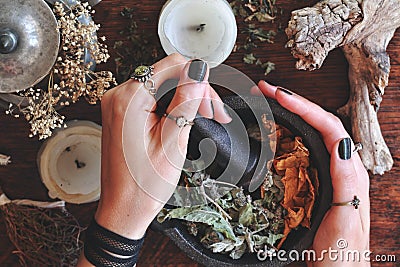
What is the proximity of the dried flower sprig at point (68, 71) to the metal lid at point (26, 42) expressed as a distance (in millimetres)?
29

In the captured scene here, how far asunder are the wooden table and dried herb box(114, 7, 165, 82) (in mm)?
12

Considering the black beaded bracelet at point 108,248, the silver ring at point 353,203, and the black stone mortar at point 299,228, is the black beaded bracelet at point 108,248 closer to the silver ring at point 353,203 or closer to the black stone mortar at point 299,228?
the black stone mortar at point 299,228

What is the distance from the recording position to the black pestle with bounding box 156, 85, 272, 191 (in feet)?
2.97

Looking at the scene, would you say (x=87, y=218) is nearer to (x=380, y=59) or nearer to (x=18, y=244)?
(x=18, y=244)

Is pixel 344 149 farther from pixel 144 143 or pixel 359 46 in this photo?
pixel 144 143

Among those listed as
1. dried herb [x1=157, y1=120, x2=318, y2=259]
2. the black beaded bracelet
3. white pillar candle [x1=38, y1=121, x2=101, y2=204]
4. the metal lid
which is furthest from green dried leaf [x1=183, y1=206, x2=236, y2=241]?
the metal lid

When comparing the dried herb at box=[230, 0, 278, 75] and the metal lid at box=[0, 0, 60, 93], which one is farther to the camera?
the dried herb at box=[230, 0, 278, 75]

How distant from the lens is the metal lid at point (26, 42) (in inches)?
31.5

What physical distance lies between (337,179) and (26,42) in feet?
1.79

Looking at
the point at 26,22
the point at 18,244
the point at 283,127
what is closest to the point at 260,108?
the point at 283,127

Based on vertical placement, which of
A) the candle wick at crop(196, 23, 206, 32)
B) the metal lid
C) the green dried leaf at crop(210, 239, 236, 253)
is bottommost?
the green dried leaf at crop(210, 239, 236, 253)

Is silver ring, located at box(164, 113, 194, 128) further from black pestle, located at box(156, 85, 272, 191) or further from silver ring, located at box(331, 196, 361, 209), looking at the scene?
silver ring, located at box(331, 196, 361, 209)

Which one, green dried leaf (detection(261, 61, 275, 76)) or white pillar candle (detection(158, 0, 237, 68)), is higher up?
white pillar candle (detection(158, 0, 237, 68))

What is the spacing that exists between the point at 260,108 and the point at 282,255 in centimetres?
26
